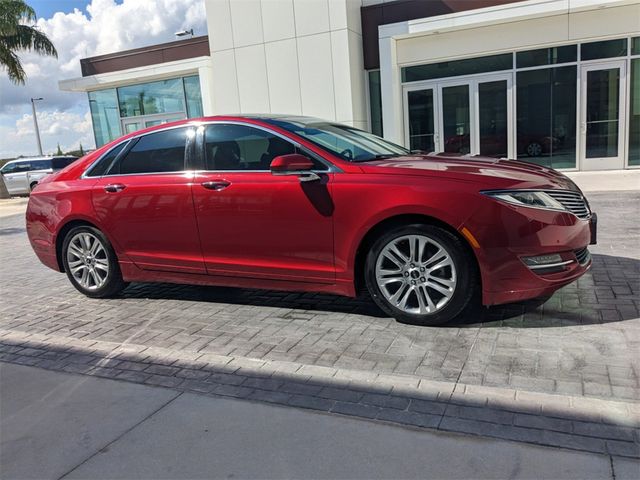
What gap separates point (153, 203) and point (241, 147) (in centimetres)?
A: 100

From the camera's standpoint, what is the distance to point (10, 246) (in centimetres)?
1010

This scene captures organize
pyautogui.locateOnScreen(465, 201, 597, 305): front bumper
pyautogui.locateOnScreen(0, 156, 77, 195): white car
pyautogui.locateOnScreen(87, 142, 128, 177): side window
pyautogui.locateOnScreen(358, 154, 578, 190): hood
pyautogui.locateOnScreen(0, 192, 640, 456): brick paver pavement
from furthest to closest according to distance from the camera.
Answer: pyautogui.locateOnScreen(0, 156, 77, 195): white car
pyautogui.locateOnScreen(87, 142, 128, 177): side window
pyautogui.locateOnScreen(358, 154, 578, 190): hood
pyautogui.locateOnScreen(465, 201, 597, 305): front bumper
pyautogui.locateOnScreen(0, 192, 640, 456): brick paver pavement

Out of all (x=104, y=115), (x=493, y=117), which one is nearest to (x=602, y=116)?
(x=493, y=117)

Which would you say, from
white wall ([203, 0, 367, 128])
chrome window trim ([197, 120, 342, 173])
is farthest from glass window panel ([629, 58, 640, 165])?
chrome window trim ([197, 120, 342, 173])

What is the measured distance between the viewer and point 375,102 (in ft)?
49.4

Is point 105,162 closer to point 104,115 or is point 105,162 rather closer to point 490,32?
point 490,32

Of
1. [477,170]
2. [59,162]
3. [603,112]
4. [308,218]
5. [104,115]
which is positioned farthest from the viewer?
[59,162]

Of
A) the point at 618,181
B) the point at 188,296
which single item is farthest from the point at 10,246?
the point at 618,181

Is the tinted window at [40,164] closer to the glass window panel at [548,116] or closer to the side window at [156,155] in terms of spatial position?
the glass window panel at [548,116]

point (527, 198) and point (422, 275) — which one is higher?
point (527, 198)

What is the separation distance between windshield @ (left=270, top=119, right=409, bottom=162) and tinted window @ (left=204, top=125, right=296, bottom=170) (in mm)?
173

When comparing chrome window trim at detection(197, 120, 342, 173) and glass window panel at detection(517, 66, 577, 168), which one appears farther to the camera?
glass window panel at detection(517, 66, 577, 168)

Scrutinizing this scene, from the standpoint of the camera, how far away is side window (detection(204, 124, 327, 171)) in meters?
4.59

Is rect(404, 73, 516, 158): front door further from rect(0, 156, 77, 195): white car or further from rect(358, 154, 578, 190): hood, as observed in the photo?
rect(0, 156, 77, 195): white car
